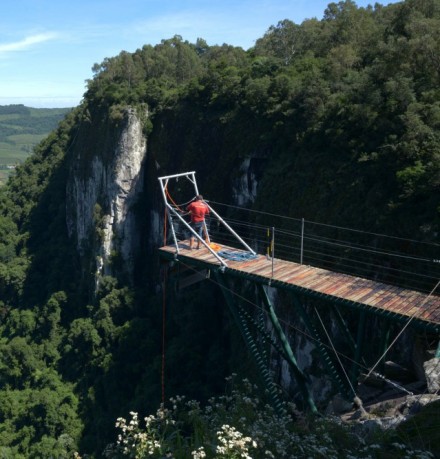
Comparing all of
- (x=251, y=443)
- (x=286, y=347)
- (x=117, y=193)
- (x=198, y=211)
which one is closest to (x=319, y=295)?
(x=286, y=347)

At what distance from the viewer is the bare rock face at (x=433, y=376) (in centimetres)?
888

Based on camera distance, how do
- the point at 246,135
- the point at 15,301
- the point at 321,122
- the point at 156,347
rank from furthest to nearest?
the point at 15,301, the point at 156,347, the point at 246,135, the point at 321,122

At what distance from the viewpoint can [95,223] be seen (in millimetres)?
41844

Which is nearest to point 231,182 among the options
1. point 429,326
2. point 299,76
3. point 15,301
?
point 299,76

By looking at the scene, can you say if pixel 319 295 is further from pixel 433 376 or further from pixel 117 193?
pixel 117 193

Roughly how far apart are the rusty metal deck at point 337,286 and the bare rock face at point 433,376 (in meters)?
0.84

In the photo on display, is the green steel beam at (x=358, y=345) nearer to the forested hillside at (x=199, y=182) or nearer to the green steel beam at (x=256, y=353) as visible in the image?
the green steel beam at (x=256, y=353)

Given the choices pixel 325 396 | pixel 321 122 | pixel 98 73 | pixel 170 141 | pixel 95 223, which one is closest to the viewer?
pixel 325 396

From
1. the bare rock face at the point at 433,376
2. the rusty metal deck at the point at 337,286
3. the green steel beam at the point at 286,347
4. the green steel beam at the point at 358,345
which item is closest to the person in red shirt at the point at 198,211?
the rusty metal deck at the point at 337,286

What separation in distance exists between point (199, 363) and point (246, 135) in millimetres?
13287

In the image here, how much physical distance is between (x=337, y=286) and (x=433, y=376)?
8.62 ft

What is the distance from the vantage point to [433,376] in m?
9.16

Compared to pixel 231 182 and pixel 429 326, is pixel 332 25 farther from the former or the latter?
pixel 429 326

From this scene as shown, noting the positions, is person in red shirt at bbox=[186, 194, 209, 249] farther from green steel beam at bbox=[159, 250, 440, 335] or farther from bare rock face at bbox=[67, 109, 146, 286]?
bare rock face at bbox=[67, 109, 146, 286]
